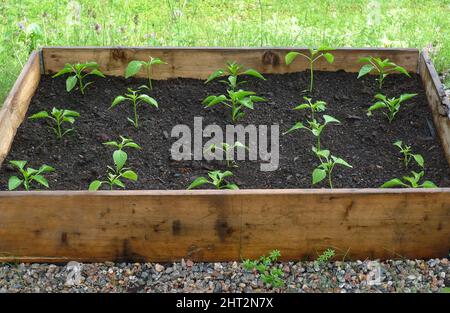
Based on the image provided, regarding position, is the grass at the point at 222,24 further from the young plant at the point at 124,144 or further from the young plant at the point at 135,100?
the young plant at the point at 124,144

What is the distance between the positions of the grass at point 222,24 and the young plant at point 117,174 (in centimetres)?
145

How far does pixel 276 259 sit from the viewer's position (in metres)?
3.24

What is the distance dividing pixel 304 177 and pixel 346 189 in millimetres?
387

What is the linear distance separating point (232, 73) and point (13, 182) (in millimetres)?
1416

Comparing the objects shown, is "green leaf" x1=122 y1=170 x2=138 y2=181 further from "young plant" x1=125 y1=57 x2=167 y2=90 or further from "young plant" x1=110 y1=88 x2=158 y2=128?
"young plant" x1=125 y1=57 x2=167 y2=90

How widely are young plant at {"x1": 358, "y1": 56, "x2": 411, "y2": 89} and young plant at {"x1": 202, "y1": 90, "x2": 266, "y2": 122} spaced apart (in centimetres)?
61

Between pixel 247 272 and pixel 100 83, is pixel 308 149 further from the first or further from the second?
pixel 100 83

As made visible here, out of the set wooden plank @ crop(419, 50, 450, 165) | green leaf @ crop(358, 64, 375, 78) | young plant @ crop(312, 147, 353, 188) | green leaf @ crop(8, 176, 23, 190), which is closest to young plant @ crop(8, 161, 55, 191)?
green leaf @ crop(8, 176, 23, 190)

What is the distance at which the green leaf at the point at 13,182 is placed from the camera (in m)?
→ 3.21

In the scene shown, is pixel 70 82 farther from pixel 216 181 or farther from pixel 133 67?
pixel 216 181

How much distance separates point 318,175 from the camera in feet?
10.7

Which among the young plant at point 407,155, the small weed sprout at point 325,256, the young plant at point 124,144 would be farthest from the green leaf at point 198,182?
the young plant at point 407,155
